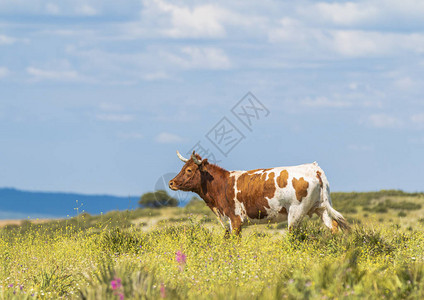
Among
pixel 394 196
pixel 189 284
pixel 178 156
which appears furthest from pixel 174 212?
pixel 189 284

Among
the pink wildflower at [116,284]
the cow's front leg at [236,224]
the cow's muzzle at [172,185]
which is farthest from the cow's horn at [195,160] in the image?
the pink wildflower at [116,284]

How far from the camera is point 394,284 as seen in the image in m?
7.96

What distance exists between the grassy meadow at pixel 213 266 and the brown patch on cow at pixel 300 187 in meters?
0.86

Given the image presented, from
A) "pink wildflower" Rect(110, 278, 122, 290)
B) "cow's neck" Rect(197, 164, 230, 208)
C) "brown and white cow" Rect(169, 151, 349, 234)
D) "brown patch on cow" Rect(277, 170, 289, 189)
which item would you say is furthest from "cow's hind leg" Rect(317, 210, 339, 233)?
A: "pink wildflower" Rect(110, 278, 122, 290)

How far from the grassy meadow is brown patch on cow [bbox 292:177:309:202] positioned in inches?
33.7

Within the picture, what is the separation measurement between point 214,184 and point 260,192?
1.41 m

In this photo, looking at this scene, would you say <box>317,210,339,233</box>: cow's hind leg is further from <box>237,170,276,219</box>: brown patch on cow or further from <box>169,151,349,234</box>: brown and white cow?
<box>237,170,276,219</box>: brown patch on cow

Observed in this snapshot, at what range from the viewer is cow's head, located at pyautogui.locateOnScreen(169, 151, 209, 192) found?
47.1ft

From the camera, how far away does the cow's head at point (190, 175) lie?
14367mm

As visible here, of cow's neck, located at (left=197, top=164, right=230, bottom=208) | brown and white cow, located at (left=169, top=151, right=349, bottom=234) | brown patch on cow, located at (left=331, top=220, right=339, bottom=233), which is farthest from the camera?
cow's neck, located at (left=197, top=164, right=230, bottom=208)

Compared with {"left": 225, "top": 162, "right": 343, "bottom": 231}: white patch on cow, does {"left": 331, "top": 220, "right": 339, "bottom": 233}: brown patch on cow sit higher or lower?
lower

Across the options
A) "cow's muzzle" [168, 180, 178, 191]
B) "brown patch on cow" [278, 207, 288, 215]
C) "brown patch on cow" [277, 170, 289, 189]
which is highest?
"cow's muzzle" [168, 180, 178, 191]

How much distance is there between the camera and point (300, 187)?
12922 millimetres

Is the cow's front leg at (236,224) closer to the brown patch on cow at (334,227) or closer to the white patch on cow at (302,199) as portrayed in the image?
the white patch on cow at (302,199)
